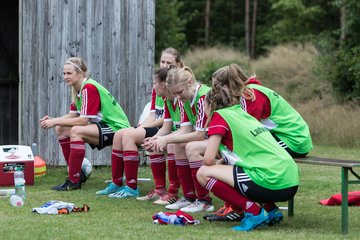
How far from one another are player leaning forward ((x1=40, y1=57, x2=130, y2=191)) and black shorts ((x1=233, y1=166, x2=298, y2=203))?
10.5 ft

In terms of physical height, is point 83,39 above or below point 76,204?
above

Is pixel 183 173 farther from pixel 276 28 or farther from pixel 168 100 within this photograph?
pixel 276 28

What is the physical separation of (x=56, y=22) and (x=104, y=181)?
274 cm

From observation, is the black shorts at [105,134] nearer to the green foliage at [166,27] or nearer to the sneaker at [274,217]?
the sneaker at [274,217]

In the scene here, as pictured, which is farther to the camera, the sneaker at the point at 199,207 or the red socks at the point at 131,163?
the red socks at the point at 131,163

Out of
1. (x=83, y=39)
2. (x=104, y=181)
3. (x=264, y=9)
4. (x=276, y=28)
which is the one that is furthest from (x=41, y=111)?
(x=264, y=9)

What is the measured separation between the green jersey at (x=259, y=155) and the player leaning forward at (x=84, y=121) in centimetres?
308

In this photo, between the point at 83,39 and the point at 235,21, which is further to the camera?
the point at 235,21

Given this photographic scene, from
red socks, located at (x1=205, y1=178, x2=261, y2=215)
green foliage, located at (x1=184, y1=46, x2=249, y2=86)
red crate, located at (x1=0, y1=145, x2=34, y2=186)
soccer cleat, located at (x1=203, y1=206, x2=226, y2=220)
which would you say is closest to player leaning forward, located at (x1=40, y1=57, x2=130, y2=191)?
red crate, located at (x1=0, y1=145, x2=34, y2=186)

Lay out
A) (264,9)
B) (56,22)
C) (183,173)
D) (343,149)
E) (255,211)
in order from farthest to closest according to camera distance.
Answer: (264,9) < (343,149) < (56,22) < (183,173) < (255,211)

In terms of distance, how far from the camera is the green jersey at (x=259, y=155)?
766cm

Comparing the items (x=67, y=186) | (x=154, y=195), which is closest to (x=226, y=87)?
(x=154, y=195)

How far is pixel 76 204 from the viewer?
952 centimetres

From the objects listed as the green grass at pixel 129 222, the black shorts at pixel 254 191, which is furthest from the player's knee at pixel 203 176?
the green grass at pixel 129 222
